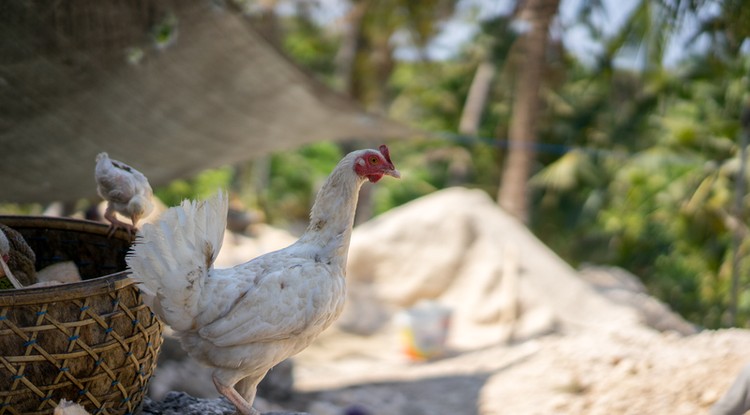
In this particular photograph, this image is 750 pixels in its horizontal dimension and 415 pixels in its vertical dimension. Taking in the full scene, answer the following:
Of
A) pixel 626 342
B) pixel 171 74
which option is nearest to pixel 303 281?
pixel 171 74

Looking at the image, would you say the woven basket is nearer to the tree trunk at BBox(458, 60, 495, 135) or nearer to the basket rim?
the basket rim

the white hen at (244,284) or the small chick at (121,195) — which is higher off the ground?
the small chick at (121,195)

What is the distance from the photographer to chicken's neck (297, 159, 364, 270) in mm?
1875

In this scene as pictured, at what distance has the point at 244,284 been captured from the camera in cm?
176

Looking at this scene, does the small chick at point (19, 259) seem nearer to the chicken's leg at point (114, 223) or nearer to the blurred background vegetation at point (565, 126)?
the chicken's leg at point (114, 223)

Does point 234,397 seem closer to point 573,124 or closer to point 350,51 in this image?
point 350,51

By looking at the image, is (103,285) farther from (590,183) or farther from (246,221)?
(590,183)

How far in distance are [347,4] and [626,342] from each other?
806 centimetres

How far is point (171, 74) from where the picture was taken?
418cm

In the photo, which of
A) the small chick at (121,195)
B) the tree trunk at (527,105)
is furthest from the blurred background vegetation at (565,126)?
the small chick at (121,195)

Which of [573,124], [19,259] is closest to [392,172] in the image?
[19,259]

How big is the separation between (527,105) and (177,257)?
22.0 ft

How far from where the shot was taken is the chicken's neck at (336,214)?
1.88 m

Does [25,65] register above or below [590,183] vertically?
below
